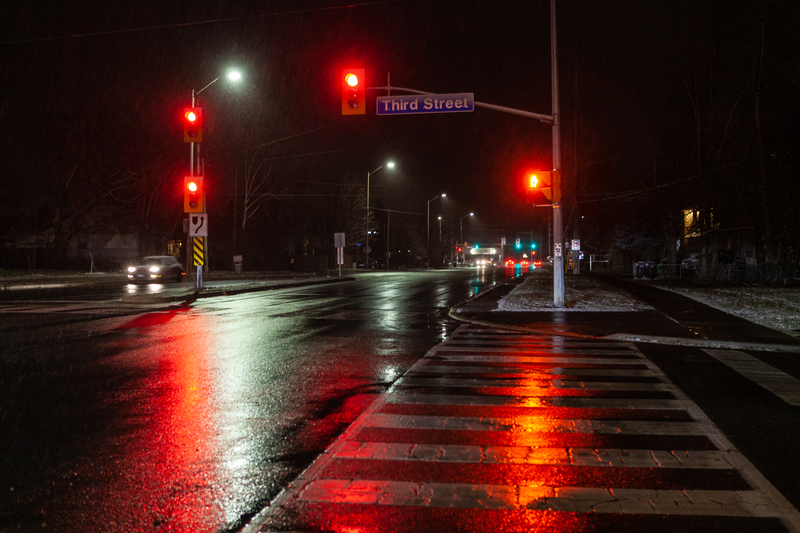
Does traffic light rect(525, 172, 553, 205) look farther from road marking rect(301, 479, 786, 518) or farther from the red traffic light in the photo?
road marking rect(301, 479, 786, 518)

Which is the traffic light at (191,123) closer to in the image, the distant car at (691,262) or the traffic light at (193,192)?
the traffic light at (193,192)

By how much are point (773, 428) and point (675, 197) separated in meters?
34.2

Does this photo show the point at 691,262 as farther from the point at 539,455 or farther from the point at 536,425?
the point at 539,455

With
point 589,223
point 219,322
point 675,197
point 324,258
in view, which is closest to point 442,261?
point 589,223

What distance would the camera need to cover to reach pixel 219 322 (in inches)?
596

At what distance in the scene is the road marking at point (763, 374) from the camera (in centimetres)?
754

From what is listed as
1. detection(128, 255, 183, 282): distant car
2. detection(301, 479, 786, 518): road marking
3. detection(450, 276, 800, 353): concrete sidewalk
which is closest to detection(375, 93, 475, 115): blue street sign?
detection(450, 276, 800, 353): concrete sidewalk

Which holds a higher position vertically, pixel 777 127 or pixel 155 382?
pixel 777 127

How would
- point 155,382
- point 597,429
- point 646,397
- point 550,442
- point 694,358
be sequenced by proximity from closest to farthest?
1. point 550,442
2. point 597,429
3. point 646,397
4. point 155,382
5. point 694,358

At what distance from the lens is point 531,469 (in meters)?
4.77

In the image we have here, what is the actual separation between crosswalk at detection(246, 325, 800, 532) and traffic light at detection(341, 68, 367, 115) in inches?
425

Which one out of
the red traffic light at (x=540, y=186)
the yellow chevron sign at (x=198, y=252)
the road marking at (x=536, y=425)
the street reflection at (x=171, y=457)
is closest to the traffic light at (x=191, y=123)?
the yellow chevron sign at (x=198, y=252)

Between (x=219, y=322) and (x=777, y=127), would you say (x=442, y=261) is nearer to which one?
(x=777, y=127)

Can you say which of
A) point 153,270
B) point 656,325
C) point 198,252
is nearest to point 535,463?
point 656,325
